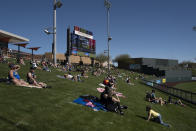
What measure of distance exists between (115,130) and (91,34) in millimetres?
40391

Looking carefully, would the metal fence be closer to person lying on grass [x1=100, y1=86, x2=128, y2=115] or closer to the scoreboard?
person lying on grass [x1=100, y1=86, x2=128, y2=115]

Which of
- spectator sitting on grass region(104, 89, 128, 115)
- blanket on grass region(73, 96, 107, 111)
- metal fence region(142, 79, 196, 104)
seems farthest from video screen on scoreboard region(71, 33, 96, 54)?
spectator sitting on grass region(104, 89, 128, 115)

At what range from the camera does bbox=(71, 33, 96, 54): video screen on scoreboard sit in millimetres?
38406

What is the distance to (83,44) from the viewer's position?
4159 cm

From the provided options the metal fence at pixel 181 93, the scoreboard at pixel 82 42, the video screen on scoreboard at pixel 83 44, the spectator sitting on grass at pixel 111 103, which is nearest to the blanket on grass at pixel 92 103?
the spectator sitting on grass at pixel 111 103

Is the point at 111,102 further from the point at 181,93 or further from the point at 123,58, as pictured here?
the point at 123,58

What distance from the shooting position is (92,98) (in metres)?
9.26

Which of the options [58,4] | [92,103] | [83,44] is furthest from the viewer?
[83,44]

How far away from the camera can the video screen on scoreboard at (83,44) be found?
3841 centimetres

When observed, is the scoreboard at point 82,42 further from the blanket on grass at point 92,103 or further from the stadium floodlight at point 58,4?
the blanket on grass at point 92,103

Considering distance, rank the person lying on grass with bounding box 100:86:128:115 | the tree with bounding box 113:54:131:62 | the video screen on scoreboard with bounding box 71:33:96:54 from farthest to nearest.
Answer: the tree with bounding box 113:54:131:62 < the video screen on scoreboard with bounding box 71:33:96:54 < the person lying on grass with bounding box 100:86:128:115

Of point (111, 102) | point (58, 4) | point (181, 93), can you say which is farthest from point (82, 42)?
point (111, 102)

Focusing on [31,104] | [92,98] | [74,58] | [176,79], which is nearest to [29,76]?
[31,104]

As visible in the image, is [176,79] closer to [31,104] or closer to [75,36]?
[75,36]
